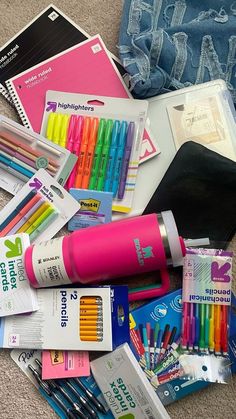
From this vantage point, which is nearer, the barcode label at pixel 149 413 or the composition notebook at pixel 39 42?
the barcode label at pixel 149 413

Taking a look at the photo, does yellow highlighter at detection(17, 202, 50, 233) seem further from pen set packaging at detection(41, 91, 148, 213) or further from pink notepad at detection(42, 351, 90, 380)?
pink notepad at detection(42, 351, 90, 380)

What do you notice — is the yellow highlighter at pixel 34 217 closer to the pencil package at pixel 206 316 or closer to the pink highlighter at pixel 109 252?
the pink highlighter at pixel 109 252

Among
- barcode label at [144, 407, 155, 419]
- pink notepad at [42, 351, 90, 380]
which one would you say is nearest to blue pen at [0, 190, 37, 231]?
pink notepad at [42, 351, 90, 380]

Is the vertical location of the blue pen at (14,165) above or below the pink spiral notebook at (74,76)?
below

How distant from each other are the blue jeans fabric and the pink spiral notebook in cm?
3

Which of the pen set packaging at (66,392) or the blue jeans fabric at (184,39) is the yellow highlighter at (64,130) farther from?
the pen set packaging at (66,392)

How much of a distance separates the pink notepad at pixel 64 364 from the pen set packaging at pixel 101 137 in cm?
25

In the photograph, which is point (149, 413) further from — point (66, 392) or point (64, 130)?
point (64, 130)

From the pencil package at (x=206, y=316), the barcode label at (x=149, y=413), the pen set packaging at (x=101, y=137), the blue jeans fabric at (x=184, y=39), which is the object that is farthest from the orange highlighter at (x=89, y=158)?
the barcode label at (x=149, y=413)

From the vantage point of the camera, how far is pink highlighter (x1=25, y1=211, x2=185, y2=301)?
762 mm

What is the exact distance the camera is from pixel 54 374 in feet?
2.65

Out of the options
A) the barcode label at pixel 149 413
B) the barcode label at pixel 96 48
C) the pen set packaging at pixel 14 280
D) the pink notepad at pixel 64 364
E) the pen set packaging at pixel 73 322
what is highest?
the barcode label at pixel 96 48

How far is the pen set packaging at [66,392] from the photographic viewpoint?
81 centimetres

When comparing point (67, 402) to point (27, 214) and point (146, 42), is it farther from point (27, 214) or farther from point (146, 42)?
point (146, 42)
